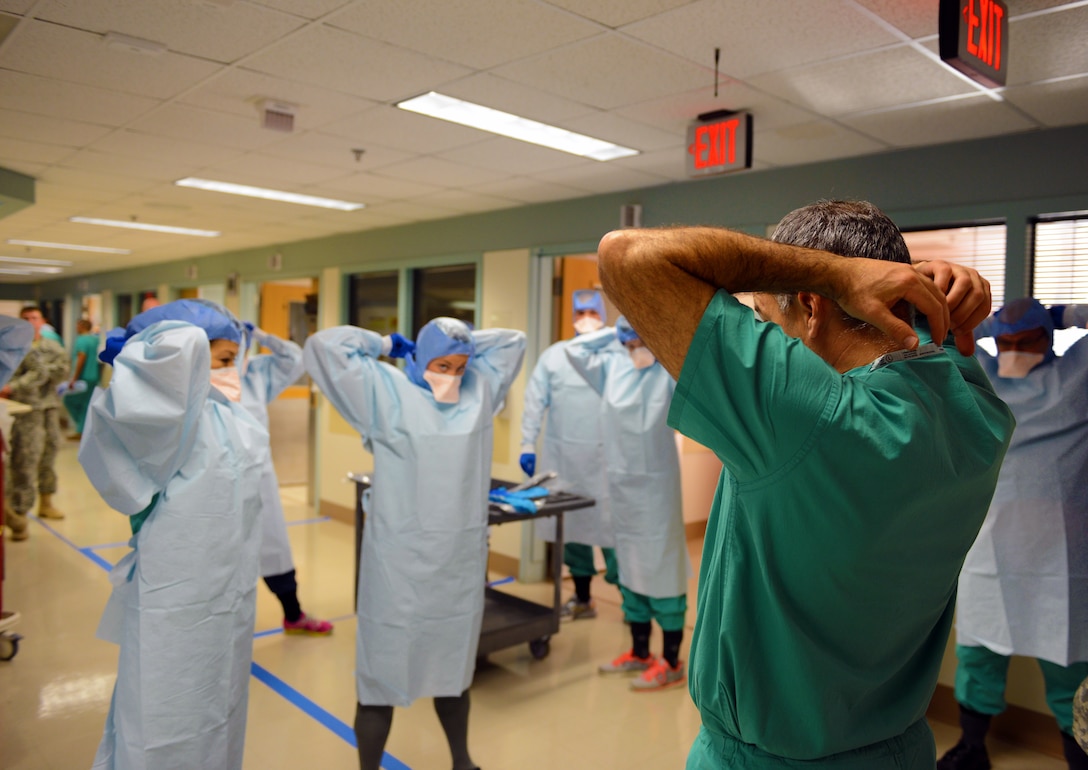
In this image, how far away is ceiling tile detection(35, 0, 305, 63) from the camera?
224 cm

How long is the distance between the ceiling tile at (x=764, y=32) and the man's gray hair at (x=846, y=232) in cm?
135

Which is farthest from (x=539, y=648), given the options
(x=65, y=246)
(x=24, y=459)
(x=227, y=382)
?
(x=65, y=246)

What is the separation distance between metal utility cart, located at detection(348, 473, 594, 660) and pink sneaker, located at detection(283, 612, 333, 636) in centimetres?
62

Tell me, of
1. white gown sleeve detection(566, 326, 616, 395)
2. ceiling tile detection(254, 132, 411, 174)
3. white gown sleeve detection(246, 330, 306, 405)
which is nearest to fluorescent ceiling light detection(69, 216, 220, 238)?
ceiling tile detection(254, 132, 411, 174)

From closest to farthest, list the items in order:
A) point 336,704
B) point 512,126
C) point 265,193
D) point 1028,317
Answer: point 1028,317, point 336,704, point 512,126, point 265,193

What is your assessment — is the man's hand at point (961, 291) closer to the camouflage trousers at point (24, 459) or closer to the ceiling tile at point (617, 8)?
the ceiling tile at point (617, 8)

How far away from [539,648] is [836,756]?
3047 millimetres

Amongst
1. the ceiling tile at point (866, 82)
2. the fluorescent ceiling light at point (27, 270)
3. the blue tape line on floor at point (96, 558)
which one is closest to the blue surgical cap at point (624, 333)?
the ceiling tile at point (866, 82)

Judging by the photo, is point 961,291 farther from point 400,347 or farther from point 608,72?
point 400,347

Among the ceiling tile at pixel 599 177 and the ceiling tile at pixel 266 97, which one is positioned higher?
the ceiling tile at pixel 599 177

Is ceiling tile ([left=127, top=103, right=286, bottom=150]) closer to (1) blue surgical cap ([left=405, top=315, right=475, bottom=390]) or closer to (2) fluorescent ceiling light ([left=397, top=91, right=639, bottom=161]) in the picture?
(2) fluorescent ceiling light ([left=397, top=91, right=639, bottom=161])

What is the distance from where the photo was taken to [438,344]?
2629mm

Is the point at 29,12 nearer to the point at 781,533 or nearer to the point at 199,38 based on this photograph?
the point at 199,38

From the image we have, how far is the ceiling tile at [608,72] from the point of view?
8.20 ft
